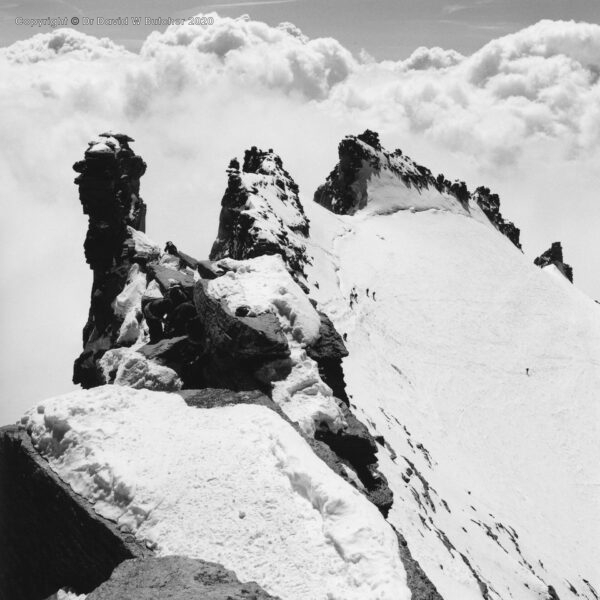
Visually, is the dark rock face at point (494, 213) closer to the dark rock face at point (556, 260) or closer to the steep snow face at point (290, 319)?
the dark rock face at point (556, 260)

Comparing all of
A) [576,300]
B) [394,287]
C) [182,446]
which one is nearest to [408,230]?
[394,287]

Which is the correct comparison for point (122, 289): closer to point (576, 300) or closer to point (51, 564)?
point (51, 564)

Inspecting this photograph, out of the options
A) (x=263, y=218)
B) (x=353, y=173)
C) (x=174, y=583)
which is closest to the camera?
(x=174, y=583)

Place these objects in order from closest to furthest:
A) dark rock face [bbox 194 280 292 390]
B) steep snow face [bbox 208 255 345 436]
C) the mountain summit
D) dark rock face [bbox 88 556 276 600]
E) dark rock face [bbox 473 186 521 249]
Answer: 1. dark rock face [bbox 88 556 276 600]
2. the mountain summit
3. steep snow face [bbox 208 255 345 436]
4. dark rock face [bbox 194 280 292 390]
5. dark rock face [bbox 473 186 521 249]

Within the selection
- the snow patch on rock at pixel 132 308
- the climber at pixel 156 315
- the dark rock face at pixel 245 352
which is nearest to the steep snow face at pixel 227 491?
the dark rock face at pixel 245 352

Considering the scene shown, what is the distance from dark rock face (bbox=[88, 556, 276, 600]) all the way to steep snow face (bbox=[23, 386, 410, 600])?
49 centimetres

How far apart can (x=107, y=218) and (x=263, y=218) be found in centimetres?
1154

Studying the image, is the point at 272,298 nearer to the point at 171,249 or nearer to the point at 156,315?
the point at 156,315

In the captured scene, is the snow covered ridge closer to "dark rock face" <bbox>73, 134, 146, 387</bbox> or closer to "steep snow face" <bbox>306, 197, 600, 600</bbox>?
"steep snow face" <bbox>306, 197, 600, 600</bbox>

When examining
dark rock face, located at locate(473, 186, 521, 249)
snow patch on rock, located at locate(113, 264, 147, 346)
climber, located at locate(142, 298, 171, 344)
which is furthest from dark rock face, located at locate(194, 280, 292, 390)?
dark rock face, located at locate(473, 186, 521, 249)

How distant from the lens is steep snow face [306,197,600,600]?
27.0 meters

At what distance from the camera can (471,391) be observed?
42.7 m

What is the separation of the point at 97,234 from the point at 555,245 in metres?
60.2

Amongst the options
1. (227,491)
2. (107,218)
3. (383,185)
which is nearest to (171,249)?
(107,218)
